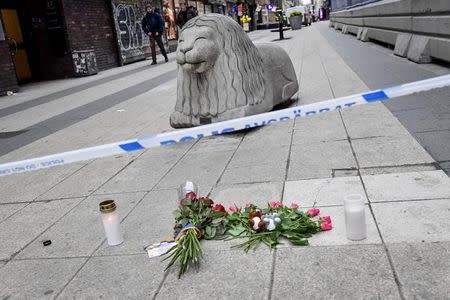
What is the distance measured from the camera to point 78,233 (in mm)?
3547

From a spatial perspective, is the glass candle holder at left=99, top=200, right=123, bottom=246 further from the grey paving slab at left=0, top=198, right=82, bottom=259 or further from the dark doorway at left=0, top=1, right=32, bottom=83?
the dark doorway at left=0, top=1, right=32, bottom=83

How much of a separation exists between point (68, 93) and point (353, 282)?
36.7 ft

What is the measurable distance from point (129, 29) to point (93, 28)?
8.71 feet

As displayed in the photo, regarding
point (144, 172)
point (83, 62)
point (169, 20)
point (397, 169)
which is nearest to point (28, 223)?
point (144, 172)

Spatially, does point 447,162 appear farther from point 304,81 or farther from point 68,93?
point 68,93

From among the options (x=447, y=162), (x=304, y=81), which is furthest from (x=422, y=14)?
(x=447, y=162)

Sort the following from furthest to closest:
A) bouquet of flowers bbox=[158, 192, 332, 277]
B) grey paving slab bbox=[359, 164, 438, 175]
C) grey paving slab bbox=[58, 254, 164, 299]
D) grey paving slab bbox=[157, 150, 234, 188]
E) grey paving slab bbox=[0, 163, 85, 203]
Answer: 1. grey paving slab bbox=[0, 163, 85, 203]
2. grey paving slab bbox=[157, 150, 234, 188]
3. grey paving slab bbox=[359, 164, 438, 175]
4. bouquet of flowers bbox=[158, 192, 332, 277]
5. grey paving slab bbox=[58, 254, 164, 299]

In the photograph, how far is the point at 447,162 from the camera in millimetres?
3836

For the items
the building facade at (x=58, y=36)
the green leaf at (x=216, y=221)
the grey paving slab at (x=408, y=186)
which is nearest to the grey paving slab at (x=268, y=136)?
the grey paving slab at (x=408, y=186)

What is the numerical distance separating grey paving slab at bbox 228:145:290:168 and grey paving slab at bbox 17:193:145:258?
113 cm

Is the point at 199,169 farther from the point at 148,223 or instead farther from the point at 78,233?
the point at 78,233

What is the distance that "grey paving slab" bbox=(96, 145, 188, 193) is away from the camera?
4.44 meters

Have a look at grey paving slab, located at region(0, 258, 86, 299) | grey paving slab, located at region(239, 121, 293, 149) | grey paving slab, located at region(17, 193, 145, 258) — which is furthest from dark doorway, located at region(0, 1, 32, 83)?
grey paving slab, located at region(0, 258, 86, 299)

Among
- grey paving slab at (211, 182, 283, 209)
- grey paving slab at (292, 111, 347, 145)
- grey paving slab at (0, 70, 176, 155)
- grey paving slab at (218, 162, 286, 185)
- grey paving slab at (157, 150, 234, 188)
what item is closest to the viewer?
grey paving slab at (211, 182, 283, 209)
